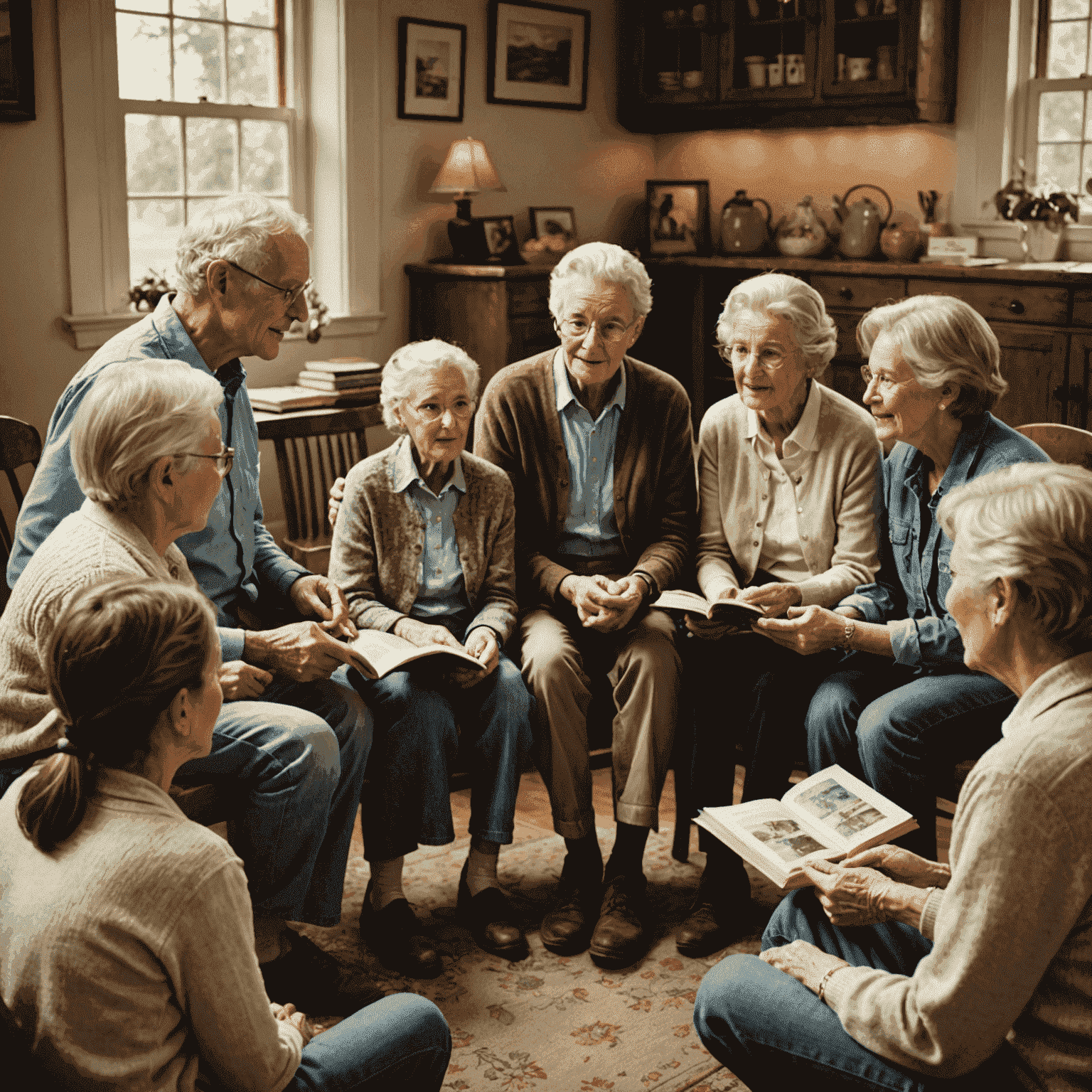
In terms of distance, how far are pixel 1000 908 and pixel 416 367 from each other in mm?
1683

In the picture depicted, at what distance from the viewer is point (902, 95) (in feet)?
16.5

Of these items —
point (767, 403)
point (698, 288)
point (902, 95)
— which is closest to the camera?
point (767, 403)

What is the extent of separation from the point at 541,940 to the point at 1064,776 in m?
1.51

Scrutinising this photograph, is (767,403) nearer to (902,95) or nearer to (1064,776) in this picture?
(1064,776)

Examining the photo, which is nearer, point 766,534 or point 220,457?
point 220,457

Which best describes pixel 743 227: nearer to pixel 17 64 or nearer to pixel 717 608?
pixel 17 64

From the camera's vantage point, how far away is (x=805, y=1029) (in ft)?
4.87

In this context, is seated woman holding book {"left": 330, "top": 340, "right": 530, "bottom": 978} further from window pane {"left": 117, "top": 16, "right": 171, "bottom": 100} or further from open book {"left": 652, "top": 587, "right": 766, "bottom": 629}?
window pane {"left": 117, "top": 16, "right": 171, "bottom": 100}

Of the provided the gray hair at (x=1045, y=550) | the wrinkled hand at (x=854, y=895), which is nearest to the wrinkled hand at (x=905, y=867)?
the wrinkled hand at (x=854, y=895)

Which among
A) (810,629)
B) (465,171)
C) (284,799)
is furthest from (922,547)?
(465,171)

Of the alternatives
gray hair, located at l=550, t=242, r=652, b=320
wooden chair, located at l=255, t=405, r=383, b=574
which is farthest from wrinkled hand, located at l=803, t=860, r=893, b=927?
wooden chair, located at l=255, t=405, r=383, b=574

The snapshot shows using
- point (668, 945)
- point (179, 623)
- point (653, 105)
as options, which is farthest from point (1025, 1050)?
point (653, 105)

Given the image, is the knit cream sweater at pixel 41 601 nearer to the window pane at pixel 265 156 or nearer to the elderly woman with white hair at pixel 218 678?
the elderly woman with white hair at pixel 218 678

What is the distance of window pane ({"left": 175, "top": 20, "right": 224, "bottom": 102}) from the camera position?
455 centimetres
